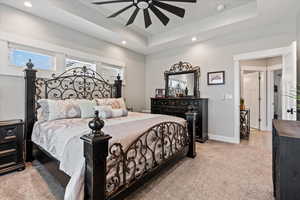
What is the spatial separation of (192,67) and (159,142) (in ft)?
10.0

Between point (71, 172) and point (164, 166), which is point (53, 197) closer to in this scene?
point (71, 172)

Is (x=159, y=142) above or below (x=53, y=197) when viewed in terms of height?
above

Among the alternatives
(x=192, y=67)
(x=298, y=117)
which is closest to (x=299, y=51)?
(x=298, y=117)

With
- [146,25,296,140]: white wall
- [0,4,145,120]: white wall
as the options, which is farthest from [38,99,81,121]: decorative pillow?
[146,25,296,140]: white wall

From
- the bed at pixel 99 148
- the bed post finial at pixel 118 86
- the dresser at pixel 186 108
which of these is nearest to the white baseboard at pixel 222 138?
the dresser at pixel 186 108

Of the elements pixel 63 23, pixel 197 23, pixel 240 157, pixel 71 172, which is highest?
pixel 197 23

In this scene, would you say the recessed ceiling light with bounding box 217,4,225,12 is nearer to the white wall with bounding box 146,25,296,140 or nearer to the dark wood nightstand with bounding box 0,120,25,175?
the white wall with bounding box 146,25,296,140

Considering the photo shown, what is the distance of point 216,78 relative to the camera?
160 inches

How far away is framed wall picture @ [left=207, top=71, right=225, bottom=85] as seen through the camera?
3.96 meters

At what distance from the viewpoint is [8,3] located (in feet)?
8.68

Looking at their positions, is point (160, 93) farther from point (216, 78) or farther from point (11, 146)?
point (11, 146)

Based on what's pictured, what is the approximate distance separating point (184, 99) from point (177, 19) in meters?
2.12

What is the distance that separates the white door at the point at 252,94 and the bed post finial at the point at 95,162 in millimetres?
5870

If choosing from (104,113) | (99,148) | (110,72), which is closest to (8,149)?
(104,113)
